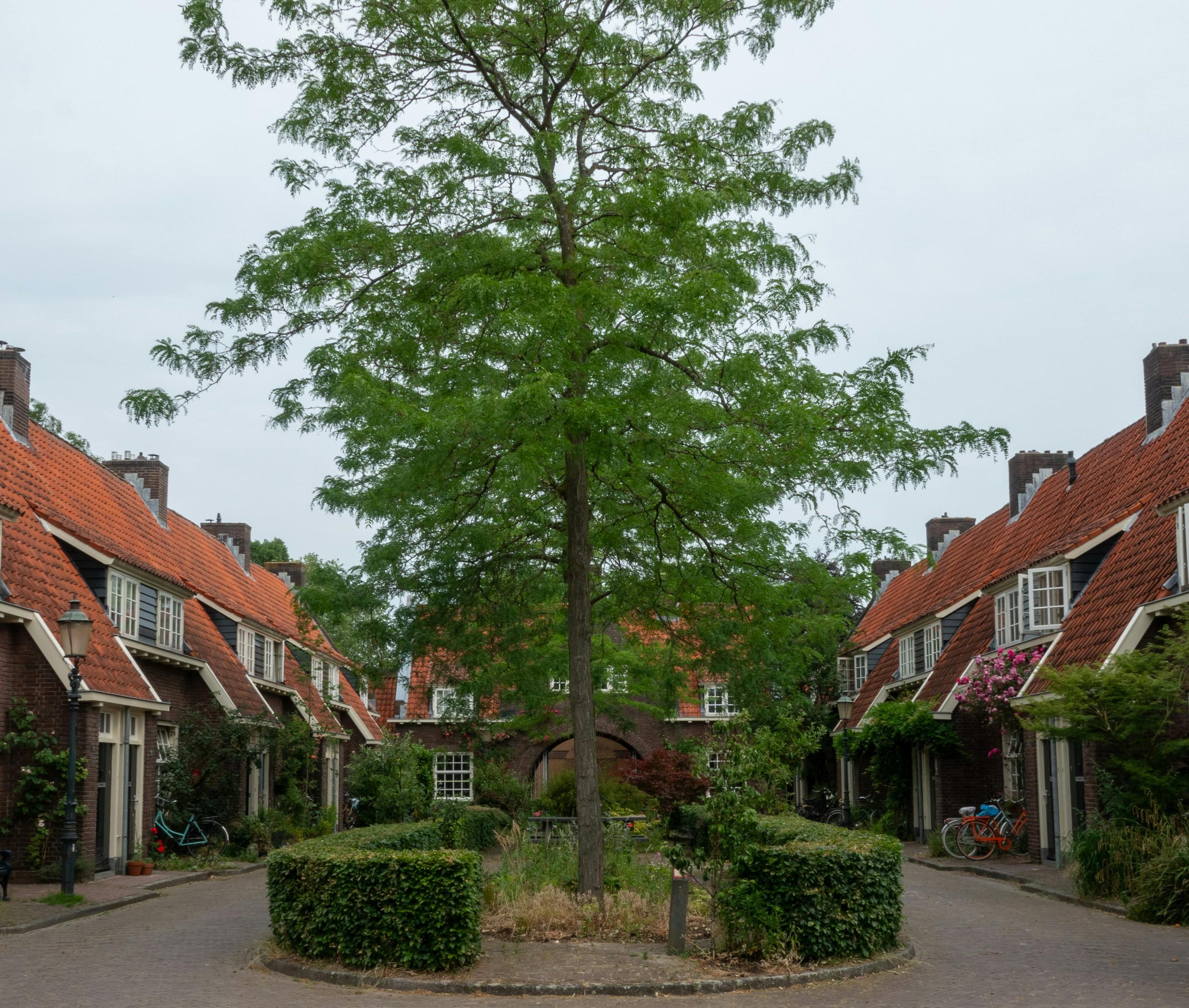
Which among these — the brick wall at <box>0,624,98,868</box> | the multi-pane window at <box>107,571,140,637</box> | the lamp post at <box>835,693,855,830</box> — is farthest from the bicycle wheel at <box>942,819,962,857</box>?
the multi-pane window at <box>107,571,140,637</box>

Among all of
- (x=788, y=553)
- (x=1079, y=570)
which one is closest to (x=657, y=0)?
(x=788, y=553)

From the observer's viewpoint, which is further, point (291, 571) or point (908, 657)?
point (291, 571)

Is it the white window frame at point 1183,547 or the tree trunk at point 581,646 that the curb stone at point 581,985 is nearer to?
the tree trunk at point 581,646

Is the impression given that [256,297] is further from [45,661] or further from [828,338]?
[45,661]

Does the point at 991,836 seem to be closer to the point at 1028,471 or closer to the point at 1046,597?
the point at 1046,597

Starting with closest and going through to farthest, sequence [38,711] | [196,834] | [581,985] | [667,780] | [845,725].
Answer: [581,985] < [38,711] < [196,834] < [667,780] < [845,725]

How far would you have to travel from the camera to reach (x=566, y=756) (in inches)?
1944

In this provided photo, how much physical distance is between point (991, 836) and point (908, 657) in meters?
10.8

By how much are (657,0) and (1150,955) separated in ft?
38.7

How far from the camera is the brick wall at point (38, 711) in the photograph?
20062 millimetres

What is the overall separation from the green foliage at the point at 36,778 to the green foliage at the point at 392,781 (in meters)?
6.17

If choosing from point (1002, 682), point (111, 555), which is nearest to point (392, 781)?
point (111, 555)

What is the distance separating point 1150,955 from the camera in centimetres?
1248

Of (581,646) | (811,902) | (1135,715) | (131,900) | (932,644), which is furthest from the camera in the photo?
(932,644)
